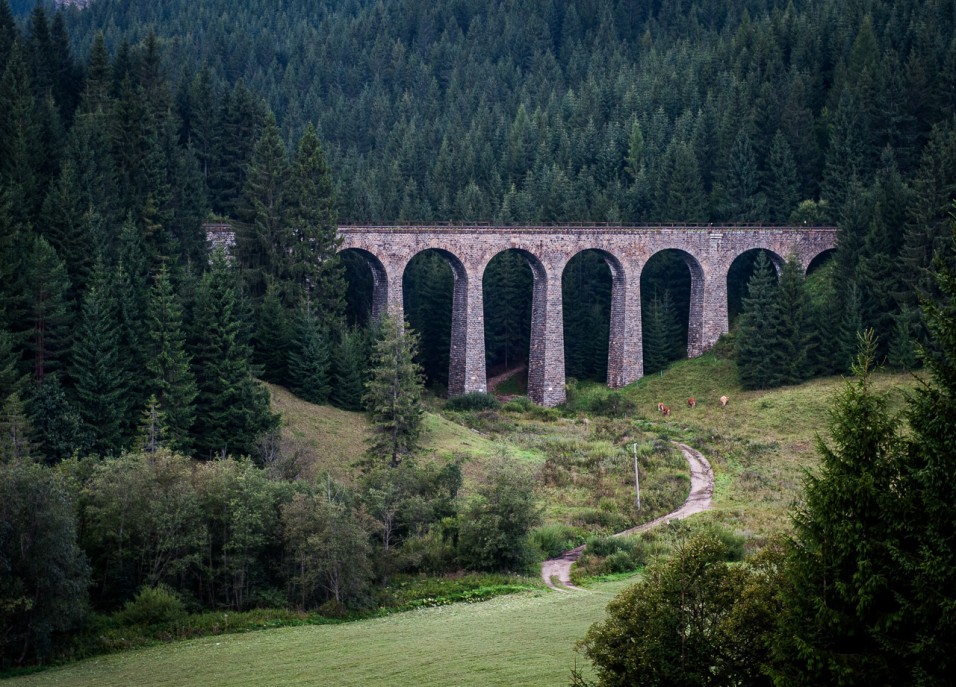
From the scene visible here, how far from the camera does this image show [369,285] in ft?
311

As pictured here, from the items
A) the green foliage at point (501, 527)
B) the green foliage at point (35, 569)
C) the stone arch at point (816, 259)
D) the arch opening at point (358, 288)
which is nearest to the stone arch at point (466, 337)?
the arch opening at point (358, 288)

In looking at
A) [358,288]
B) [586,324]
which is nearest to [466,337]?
[358,288]

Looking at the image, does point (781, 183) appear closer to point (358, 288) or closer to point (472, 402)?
point (472, 402)

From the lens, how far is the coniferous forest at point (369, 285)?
37.4 metres

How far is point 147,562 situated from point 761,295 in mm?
55612

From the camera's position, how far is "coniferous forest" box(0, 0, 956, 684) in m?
37.4

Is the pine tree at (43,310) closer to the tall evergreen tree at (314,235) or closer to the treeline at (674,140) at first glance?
the tall evergreen tree at (314,235)

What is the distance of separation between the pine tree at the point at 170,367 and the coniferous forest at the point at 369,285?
18cm

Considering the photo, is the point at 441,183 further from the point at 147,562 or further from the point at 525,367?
the point at 147,562

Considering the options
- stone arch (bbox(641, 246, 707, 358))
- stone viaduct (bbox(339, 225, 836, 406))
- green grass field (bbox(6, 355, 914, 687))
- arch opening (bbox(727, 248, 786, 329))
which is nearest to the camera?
green grass field (bbox(6, 355, 914, 687))

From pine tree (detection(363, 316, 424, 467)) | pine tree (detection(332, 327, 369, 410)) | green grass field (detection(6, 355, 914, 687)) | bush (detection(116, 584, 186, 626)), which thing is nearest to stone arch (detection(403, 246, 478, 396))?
green grass field (detection(6, 355, 914, 687))

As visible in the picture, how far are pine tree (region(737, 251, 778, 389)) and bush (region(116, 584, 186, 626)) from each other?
178ft

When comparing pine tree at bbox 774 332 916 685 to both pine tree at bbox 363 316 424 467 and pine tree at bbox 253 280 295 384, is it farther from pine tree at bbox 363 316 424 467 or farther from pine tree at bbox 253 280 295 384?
pine tree at bbox 253 280 295 384

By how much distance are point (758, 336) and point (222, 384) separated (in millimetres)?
41813
